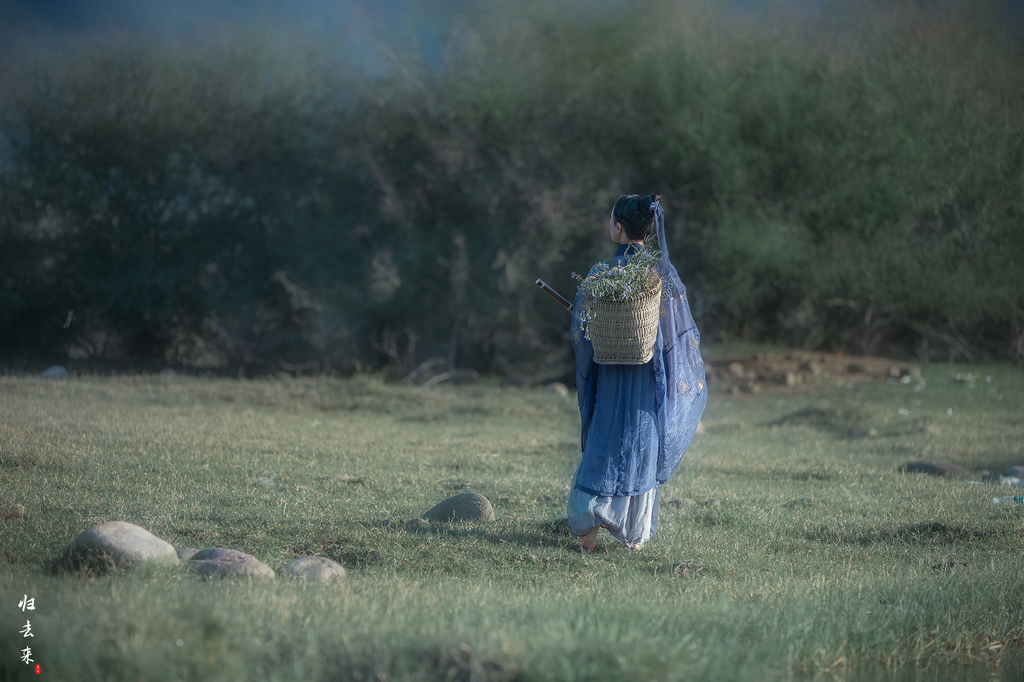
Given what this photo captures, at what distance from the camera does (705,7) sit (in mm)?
13609

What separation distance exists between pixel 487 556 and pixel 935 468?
433 cm

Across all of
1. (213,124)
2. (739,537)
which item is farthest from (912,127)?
(213,124)

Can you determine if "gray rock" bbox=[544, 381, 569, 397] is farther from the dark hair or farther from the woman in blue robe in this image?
the dark hair

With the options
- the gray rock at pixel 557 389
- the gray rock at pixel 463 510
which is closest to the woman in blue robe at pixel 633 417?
the gray rock at pixel 463 510

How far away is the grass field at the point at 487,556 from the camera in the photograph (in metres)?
2.54

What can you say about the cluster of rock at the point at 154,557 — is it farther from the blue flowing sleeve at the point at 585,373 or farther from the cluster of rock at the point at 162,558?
the blue flowing sleeve at the point at 585,373

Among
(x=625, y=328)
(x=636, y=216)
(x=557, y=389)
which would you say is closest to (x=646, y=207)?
(x=636, y=216)

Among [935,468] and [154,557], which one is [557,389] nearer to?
[935,468]

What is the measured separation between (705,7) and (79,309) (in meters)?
11.3

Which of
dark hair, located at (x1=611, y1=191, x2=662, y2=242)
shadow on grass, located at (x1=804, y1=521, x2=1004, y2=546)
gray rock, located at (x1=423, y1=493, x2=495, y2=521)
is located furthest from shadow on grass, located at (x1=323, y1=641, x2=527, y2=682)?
shadow on grass, located at (x1=804, y1=521, x2=1004, y2=546)

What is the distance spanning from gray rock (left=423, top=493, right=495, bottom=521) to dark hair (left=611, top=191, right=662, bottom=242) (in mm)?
1686

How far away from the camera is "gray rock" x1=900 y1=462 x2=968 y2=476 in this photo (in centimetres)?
664

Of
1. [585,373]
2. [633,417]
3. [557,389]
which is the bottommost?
[557,389]

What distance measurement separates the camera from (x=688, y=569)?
3.98 meters
